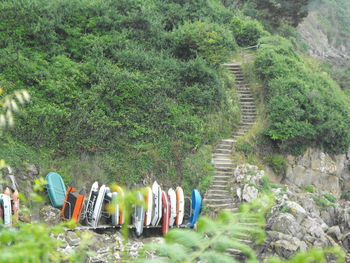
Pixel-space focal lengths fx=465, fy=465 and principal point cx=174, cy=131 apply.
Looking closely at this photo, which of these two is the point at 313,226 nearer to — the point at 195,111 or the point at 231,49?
the point at 195,111

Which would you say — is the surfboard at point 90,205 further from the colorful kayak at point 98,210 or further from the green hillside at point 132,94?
the green hillside at point 132,94

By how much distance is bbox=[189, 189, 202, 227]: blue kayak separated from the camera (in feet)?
47.4

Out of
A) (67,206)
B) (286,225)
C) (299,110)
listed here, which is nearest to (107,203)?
(67,206)

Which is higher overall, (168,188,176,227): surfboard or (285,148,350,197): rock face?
(285,148,350,197): rock face

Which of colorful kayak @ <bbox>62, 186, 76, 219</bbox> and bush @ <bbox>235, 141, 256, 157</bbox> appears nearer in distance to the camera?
colorful kayak @ <bbox>62, 186, 76, 219</bbox>

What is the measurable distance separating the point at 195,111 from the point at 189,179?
2929 mm

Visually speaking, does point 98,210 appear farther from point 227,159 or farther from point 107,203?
point 227,159

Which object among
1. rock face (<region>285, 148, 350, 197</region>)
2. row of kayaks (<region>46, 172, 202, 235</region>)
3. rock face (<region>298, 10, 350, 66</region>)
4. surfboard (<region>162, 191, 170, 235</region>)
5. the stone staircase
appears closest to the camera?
row of kayaks (<region>46, 172, 202, 235</region>)

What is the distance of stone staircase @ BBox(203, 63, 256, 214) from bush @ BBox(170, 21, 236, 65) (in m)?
1.71

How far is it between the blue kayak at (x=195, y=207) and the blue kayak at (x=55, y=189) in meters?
3.98

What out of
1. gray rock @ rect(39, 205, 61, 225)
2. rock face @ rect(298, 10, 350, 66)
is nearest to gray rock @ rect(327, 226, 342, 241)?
gray rock @ rect(39, 205, 61, 225)

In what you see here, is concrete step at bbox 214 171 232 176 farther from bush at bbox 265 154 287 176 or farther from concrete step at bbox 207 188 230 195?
bush at bbox 265 154 287 176

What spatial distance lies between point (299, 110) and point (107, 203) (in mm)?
8735

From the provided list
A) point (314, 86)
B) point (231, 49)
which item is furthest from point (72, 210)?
point (314, 86)
